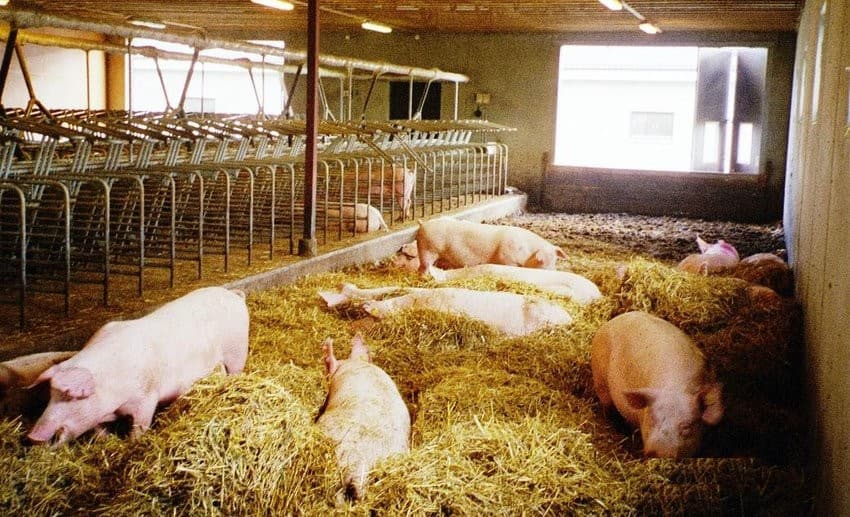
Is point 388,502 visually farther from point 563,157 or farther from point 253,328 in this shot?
point 563,157

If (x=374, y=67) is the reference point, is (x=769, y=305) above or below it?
below

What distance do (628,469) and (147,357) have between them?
204cm

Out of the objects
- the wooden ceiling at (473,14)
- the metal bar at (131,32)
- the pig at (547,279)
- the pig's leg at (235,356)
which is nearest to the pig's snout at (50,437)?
the pig's leg at (235,356)

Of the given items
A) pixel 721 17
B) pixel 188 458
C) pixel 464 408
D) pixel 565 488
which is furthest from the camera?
pixel 721 17

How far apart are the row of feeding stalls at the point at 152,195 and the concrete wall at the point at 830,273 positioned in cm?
375

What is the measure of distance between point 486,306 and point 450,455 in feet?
8.15

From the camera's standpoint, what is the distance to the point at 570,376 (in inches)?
193

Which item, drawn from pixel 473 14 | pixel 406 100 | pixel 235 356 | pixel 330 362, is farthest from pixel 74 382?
pixel 406 100

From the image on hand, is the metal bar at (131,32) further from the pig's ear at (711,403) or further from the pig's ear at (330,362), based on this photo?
the pig's ear at (711,403)

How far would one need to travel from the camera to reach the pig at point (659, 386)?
3748 millimetres

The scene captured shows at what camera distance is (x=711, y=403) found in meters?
3.79

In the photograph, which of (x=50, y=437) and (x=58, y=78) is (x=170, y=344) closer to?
(x=50, y=437)

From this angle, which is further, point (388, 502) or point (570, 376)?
point (570, 376)

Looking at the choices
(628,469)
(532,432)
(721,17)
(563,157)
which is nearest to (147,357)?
(532,432)
